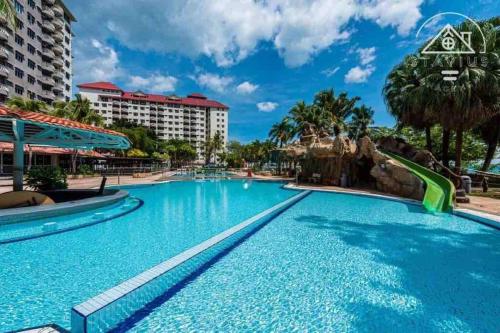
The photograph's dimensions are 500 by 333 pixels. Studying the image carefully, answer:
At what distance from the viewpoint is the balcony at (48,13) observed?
156 ft

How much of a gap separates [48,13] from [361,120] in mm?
64758

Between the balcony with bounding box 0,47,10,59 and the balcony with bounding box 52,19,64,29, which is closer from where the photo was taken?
the balcony with bounding box 0,47,10,59

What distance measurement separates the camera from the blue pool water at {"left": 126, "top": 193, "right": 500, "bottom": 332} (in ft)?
11.1

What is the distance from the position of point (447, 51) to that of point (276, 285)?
16931mm

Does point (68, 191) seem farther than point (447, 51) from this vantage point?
No

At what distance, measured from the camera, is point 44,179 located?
11.4 m

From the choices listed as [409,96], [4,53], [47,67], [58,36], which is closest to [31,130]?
[409,96]

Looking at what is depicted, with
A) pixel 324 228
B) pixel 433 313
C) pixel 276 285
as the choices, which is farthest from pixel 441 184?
pixel 276 285

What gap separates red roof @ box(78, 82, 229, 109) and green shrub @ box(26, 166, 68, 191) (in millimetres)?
92278

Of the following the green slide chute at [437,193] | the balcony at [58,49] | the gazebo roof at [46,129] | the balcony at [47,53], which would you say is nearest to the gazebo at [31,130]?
the gazebo roof at [46,129]

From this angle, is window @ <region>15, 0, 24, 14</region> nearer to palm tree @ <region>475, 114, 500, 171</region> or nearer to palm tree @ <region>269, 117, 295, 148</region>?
palm tree @ <region>269, 117, 295, 148</region>

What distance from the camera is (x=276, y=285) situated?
14.4 ft

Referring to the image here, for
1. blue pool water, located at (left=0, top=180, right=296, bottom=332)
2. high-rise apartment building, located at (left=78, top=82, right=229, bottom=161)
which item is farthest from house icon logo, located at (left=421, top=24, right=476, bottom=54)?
high-rise apartment building, located at (left=78, top=82, right=229, bottom=161)

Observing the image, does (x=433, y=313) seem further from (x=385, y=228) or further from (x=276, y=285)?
(x=385, y=228)
